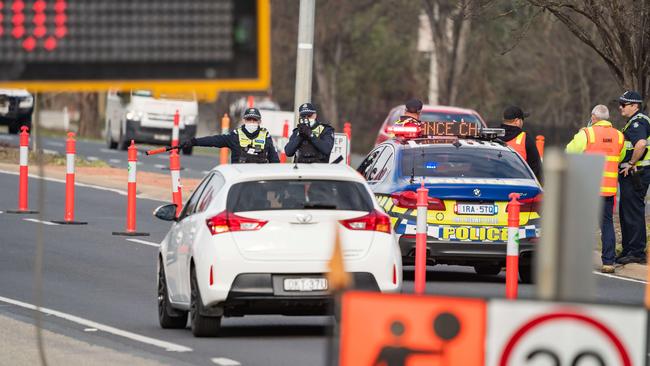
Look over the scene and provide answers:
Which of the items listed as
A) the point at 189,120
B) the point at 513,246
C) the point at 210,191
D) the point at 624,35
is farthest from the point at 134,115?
the point at 210,191

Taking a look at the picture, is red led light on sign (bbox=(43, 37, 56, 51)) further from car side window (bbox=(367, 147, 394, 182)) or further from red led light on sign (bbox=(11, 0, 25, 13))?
car side window (bbox=(367, 147, 394, 182))

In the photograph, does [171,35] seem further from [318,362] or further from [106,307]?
[106,307]

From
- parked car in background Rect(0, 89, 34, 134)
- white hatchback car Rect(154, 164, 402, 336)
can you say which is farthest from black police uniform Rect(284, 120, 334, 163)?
parked car in background Rect(0, 89, 34, 134)

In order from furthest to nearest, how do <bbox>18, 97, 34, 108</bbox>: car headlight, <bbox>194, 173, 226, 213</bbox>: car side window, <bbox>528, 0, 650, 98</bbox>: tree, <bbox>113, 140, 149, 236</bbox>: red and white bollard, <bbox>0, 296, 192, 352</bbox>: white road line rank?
<bbox>18, 97, 34, 108</bbox>: car headlight → <bbox>528, 0, 650, 98</bbox>: tree → <bbox>113, 140, 149, 236</bbox>: red and white bollard → <bbox>194, 173, 226, 213</bbox>: car side window → <bbox>0, 296, 192, 352</bbox>: white road line

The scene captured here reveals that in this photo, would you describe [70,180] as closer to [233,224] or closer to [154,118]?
[233,224]

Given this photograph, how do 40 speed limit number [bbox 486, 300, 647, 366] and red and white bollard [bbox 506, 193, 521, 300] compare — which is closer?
40 speed limit number [bbox 486, 300, 647, 366]

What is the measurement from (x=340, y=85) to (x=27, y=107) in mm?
35760

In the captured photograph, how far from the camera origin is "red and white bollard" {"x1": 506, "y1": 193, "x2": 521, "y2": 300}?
16656 mm

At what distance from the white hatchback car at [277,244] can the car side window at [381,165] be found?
454cm

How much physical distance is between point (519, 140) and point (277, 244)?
7217 mm

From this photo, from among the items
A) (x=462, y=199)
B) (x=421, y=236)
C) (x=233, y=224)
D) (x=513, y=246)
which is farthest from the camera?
(x=462, y=199)

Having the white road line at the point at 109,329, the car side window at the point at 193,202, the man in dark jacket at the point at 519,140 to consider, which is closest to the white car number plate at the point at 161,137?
the man in dark jacket at the point at 519,140

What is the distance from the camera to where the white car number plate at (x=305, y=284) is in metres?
13.6

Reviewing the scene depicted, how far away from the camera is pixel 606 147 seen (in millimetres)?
19844
